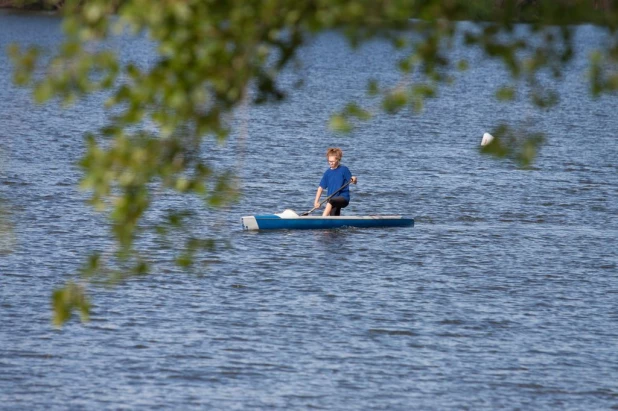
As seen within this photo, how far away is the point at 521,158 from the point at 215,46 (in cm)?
168

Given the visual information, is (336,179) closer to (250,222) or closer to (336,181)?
(336,181)

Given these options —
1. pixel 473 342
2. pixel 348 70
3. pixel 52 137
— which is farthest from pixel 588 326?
pixel 348 70

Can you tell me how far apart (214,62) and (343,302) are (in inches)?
495

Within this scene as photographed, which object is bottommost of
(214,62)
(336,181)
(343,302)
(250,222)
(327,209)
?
(343,302)

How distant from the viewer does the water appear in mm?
13609

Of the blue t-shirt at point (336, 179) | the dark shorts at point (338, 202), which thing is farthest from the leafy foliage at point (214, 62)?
the dark shorts at point (338, 202)

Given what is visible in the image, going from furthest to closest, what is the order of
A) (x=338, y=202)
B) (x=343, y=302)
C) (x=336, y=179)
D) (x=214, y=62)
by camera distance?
1. (x=338, y=202)
2. (x=336, y=179)
3. (x=343, y=302)
4. (x=214, y=62)

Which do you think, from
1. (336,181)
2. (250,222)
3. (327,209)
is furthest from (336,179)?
(250,222)

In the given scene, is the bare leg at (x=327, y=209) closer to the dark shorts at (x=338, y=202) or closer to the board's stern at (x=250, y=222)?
the dark shorts at (x=338, y=202)

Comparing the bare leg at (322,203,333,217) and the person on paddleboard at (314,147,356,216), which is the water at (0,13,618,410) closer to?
the bare leg at (322,203,333,217)

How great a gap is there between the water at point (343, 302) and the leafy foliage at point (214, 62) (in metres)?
0.39

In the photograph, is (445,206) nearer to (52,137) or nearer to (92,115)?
(52,137)

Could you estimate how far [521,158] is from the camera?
6.11 metres

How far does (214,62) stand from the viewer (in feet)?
18.3
